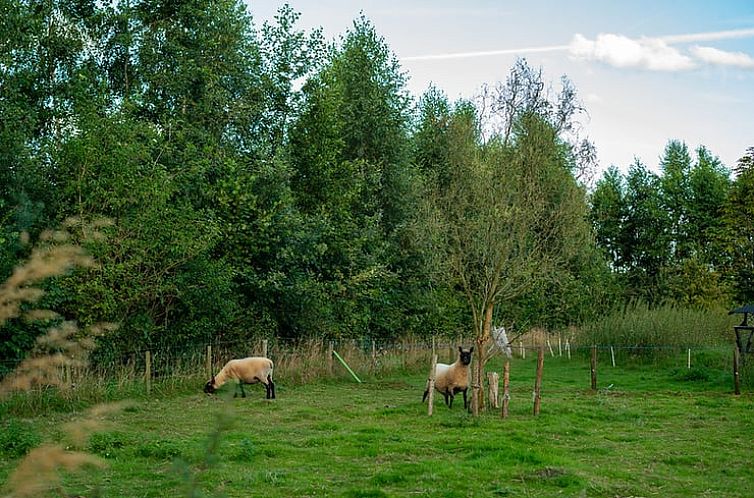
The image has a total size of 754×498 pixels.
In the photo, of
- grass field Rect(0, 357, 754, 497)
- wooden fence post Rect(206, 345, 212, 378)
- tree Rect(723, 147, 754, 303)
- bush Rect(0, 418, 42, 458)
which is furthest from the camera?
tree Rect(723, 147, 754, 303)

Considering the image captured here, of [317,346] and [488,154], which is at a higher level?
[488,154]

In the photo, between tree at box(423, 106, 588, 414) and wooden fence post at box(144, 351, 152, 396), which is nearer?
tree at box(423, 106, 588, 414)

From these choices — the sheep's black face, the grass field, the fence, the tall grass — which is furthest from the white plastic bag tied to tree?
the tall grass

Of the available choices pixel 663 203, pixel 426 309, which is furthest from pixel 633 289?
pixel 426 309

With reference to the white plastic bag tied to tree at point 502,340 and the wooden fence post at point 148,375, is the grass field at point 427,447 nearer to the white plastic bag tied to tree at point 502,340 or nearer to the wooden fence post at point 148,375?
the wooden fence post at point 148,375

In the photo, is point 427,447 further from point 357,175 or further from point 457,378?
point 357,175

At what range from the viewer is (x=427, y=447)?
41.6 feet

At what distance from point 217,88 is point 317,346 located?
8342 millimetres

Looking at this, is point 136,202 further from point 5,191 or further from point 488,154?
point 488,154

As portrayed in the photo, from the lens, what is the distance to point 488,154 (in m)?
17.8

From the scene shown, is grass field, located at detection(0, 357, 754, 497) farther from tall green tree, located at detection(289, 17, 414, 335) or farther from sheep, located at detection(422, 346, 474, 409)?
tall green tree, located at detection(289, 17, 414, 335)

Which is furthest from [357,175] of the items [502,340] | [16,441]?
[16,441]

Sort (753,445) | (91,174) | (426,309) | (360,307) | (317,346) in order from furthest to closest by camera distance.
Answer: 1. (426,309)
2. (360,307)
3. (317,346)
4. (91,174)
5. (753,445)

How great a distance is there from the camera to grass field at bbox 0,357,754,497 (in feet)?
33.4
